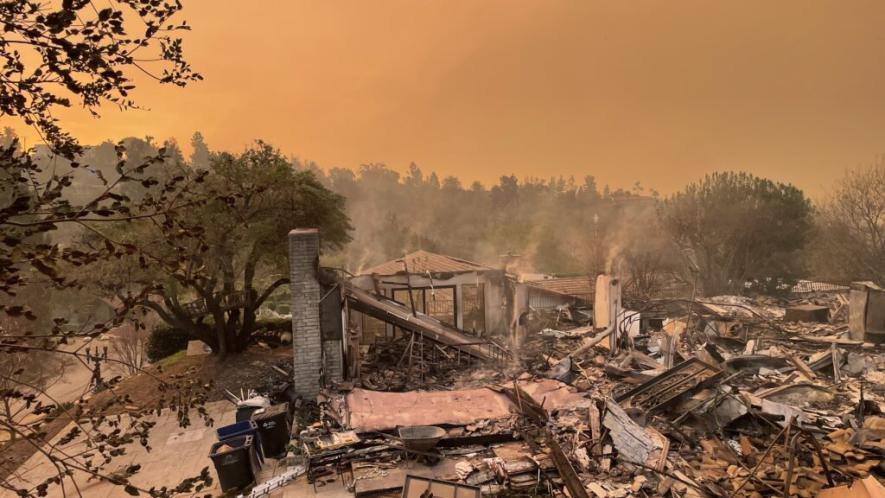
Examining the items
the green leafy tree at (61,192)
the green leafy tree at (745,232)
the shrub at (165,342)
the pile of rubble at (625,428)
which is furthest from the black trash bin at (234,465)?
the green leafy tree at (745,232)

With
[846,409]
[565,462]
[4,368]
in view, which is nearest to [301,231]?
[565,462]

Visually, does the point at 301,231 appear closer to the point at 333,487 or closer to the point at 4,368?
the point at 333,487

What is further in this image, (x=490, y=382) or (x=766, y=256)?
(x=766, y=256)

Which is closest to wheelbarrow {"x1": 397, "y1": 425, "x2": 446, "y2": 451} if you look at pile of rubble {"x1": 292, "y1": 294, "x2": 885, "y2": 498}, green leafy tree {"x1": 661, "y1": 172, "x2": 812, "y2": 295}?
pile of rubble {"x1": 292, "y1": 294, "x2": 885, "y2": 498}

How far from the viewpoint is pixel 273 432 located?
10297mm

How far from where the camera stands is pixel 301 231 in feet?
39.2

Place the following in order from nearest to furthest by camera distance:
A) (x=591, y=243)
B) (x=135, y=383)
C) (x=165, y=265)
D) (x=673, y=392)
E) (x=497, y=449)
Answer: (x=165, y=265) < (x=497, y=449) < (x=673, y=392) < (x=135, y=383) < (x=591, y=243)

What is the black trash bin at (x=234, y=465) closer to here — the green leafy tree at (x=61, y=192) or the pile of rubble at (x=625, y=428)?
the pile of rubble at (x=625, y=428)

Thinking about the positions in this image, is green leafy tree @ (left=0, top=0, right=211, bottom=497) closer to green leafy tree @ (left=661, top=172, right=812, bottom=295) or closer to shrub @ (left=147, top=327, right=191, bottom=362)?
shrub @ (left=147, top=327, right=191, bottom=362)

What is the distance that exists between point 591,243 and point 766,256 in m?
12.7

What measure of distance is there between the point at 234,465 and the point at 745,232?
35649 millimetres

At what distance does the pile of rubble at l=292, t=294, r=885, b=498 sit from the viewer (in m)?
7.68

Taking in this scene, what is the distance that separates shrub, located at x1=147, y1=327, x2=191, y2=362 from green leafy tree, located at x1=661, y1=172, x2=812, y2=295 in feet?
104

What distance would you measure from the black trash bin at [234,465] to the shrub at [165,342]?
15305 millimetres
